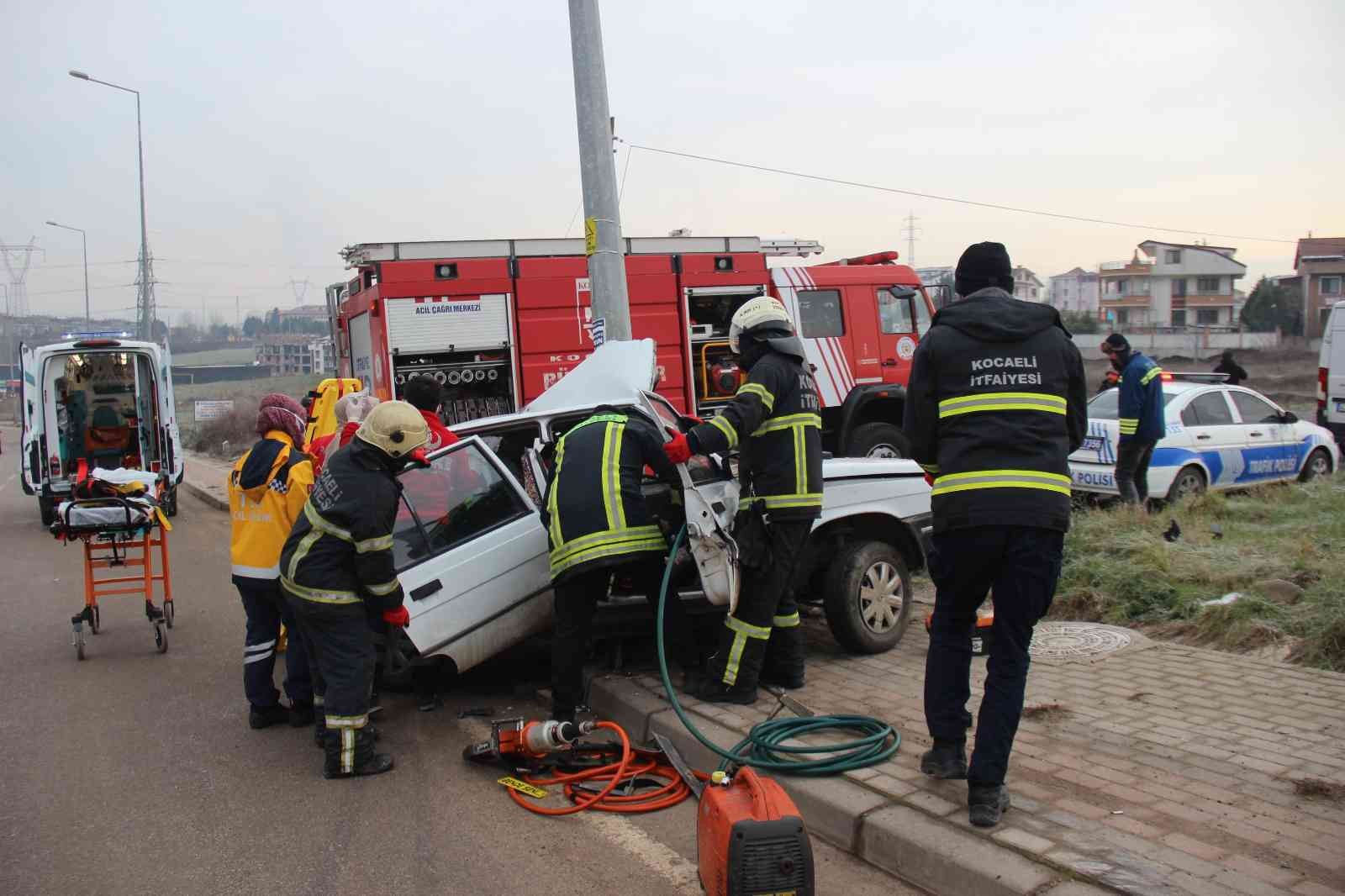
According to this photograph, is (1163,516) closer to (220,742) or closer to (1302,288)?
(220,742)

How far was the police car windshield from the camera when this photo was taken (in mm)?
10938

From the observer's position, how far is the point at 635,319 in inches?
480

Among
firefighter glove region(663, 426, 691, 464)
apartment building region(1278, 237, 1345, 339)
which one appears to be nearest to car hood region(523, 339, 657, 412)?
firefighter glove region(663, 426, 691, 464)

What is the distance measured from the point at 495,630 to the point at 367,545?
1.01 m

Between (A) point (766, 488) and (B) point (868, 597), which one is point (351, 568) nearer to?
(A) point (766, 488)

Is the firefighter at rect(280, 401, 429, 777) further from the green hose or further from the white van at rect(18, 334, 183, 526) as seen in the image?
the white van at rect(18, 334, 183, 526)

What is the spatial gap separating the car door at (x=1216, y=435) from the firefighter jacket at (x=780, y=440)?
22.9ft

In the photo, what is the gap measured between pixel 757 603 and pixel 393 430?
74.9 inches

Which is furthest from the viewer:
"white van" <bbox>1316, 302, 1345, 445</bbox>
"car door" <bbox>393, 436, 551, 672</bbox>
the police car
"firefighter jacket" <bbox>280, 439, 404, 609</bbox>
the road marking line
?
"white van" <bbox>1316, 302, 1345, 445</bbox>

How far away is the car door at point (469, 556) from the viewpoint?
532cm

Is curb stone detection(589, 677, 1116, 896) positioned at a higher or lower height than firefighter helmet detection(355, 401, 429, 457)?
lower

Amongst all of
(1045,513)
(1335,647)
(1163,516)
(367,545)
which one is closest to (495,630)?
(367,545)

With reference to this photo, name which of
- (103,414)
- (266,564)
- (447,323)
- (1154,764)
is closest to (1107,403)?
(447,323)

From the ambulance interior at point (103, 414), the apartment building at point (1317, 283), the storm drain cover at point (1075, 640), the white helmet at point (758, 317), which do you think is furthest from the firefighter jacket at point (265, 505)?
the apartment building at point (1317, 283)
